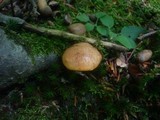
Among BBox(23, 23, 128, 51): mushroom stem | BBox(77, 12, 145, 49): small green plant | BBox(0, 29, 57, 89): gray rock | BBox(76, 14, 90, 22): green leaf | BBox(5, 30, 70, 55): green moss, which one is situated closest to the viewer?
BBox(0, 29, 57, 89): gray rock

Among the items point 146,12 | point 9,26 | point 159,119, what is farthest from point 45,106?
point 146,12

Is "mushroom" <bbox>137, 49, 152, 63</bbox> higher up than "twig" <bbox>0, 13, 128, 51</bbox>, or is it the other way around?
"twig" <bbox>0, 13, 128, 51</bbox>

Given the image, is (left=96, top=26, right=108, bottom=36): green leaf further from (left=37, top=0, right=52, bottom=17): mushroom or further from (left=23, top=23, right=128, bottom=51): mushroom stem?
(left=37, top=0, right=52, bottom=17): mushroom

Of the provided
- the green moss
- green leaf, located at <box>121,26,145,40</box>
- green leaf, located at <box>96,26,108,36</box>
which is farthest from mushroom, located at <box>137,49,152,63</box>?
the green moss

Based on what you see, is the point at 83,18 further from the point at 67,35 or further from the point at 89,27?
the point at 67,35

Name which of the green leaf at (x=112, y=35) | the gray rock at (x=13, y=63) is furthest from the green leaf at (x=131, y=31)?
the gray rock at (x=13, y=63)

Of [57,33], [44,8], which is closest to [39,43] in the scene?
[57,33]

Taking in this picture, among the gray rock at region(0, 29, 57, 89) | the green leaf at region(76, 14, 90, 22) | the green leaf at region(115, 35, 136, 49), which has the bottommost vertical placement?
the gray rock at region(0, 29, 57, 89)
